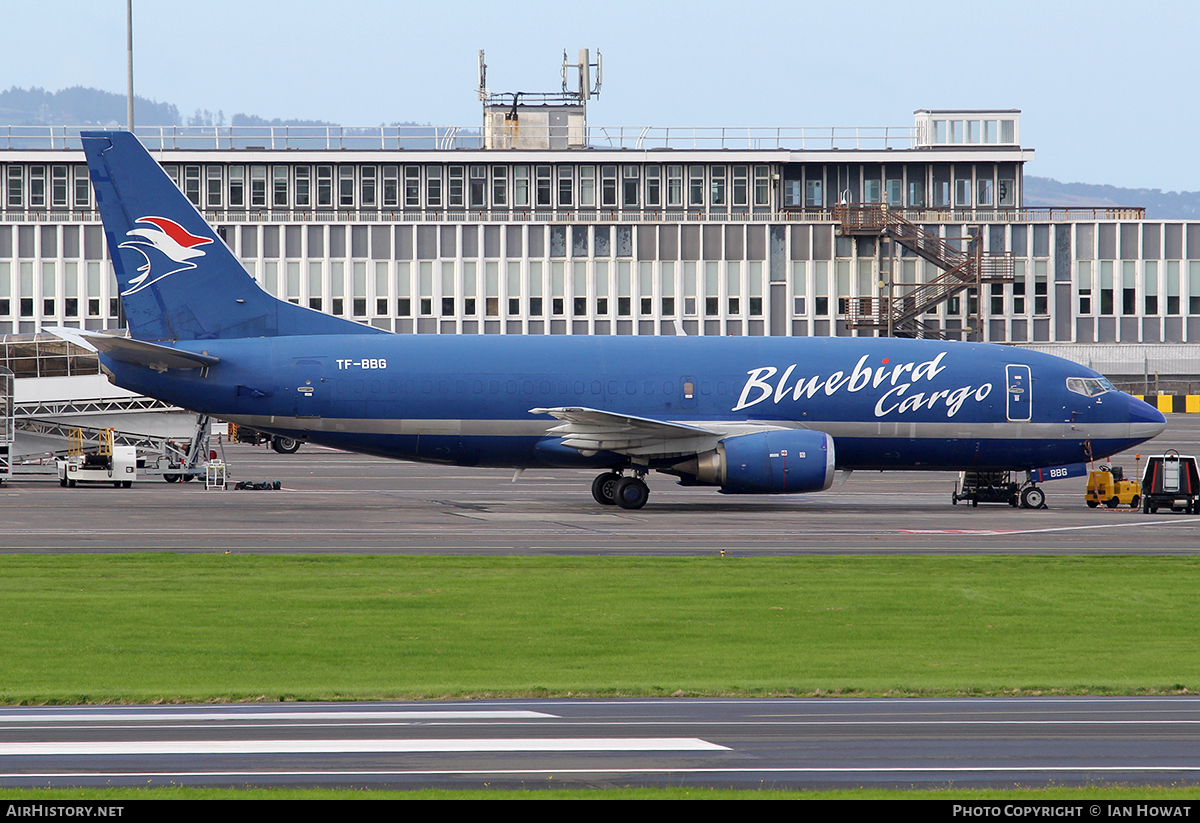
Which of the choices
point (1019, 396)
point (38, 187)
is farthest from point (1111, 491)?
point (38, 187)

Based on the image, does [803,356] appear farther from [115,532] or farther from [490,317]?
[490,317]

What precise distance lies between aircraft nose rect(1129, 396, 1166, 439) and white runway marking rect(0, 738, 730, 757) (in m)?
30.0

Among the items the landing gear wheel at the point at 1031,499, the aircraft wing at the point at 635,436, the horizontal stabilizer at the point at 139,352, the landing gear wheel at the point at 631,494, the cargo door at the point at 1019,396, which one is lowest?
the landing gear wheel at the point at 1031,499

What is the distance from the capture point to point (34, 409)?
42438 mm

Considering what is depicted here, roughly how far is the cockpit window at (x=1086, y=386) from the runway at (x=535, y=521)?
3422 mm

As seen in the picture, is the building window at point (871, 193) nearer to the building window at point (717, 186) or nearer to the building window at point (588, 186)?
the building window at point (717, 186)

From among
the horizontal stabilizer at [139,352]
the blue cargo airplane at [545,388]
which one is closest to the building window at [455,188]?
the blue cargo airplane at [545,388]

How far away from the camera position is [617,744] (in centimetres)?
1011

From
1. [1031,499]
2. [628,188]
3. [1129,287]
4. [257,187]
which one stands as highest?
[257,187]

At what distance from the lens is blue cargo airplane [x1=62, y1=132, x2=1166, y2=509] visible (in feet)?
110

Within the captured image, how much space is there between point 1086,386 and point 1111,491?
326cm

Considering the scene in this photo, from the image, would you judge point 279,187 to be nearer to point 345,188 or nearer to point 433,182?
point 345,188

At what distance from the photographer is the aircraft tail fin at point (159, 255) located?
33906 mm

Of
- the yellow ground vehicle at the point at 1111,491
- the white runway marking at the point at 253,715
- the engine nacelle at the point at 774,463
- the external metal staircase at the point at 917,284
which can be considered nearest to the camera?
the white runway marking at the point at 253,715
